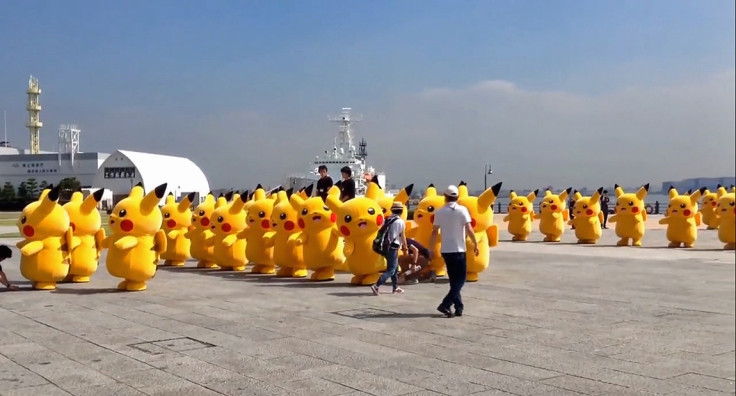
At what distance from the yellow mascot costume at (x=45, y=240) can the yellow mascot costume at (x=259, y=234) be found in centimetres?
360

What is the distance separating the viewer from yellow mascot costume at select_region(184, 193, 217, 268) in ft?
51.3

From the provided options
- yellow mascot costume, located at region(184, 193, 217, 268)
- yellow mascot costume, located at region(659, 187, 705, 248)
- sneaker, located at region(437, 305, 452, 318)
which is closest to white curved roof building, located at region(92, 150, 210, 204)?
yellow mascot costume, located at region(184, 193, 217, 268)

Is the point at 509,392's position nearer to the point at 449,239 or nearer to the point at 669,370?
the point at 669,370

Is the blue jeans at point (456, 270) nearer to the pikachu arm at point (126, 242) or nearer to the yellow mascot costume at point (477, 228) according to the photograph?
the yellow mascot costume at point (477, 228)

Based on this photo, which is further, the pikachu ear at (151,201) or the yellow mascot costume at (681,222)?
the yellow mascot costume at (681,222)

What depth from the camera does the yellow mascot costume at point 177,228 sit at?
15.9m

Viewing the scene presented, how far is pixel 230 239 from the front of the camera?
1507 centimetres

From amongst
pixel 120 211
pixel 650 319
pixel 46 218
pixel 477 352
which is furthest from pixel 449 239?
pixel 46 218

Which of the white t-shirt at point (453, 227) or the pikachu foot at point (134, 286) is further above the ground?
the white t-shirt at point (453, 227)

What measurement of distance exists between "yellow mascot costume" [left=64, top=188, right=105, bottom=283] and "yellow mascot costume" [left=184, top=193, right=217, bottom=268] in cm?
286

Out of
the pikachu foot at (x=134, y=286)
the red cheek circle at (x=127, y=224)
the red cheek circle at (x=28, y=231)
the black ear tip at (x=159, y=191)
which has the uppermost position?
the black ear tip at (x=159, y=191)

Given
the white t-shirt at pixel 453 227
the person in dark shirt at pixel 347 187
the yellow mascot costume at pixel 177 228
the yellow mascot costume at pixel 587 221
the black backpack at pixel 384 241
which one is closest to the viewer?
the white t-shirt at pixel 453 227

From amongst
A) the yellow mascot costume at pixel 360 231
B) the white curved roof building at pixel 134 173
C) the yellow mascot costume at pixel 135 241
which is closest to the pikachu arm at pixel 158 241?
the yellow mascot costume at pixel 135 241

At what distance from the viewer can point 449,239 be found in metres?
8.90
